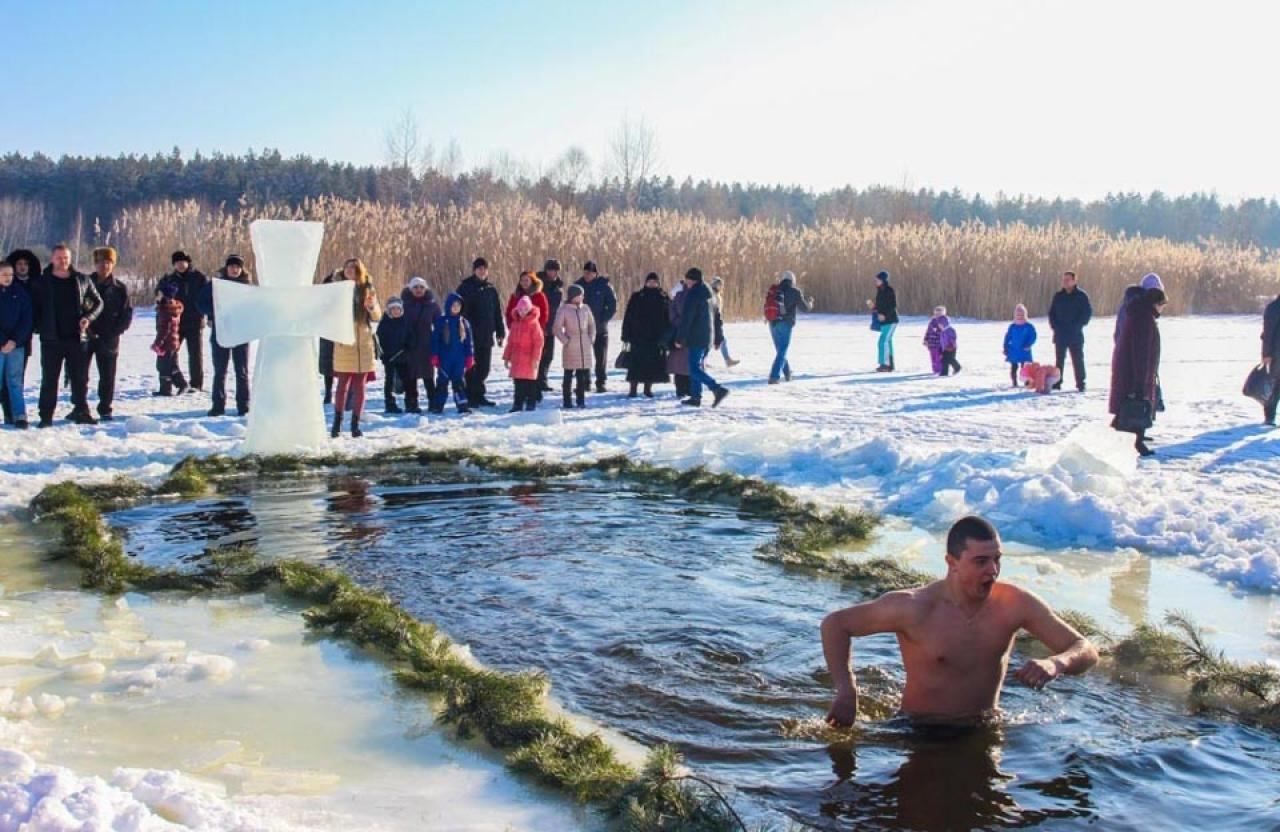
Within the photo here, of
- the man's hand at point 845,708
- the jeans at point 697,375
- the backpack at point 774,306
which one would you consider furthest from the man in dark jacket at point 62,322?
the man's hand at point 845,708

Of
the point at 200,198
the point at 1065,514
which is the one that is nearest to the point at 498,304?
the point at 1065,514

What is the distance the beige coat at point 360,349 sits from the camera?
523 inches

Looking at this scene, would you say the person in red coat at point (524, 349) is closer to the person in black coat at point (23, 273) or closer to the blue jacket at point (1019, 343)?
the person in black coat at point (23, 273)

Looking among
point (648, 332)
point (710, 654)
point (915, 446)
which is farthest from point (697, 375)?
point (710, 654)

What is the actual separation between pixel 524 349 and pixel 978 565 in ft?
35.4

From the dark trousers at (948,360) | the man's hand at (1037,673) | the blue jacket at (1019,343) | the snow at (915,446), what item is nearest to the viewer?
the man's hand at (1037,673)

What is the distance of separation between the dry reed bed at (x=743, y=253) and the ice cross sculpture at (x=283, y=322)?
11.6 metres

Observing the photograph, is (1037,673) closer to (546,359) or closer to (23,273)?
(23,273)

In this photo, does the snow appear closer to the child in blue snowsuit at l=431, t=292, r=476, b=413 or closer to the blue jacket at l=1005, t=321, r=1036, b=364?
the child in blue snowsuit at l=431, t=292, r=476, b=413

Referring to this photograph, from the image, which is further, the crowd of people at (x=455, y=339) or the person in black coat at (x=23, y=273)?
the person in black coat at (x=23, y=273)

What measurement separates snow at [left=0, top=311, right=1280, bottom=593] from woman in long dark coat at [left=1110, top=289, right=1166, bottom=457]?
689mm

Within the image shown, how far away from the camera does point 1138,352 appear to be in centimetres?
1261

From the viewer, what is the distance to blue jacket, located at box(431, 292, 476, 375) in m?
15.6

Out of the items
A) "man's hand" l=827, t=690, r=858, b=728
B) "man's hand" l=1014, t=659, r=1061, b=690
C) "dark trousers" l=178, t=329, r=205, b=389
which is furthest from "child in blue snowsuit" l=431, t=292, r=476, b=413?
"man's hand" l=1014, t=659, r=1061, b=690
